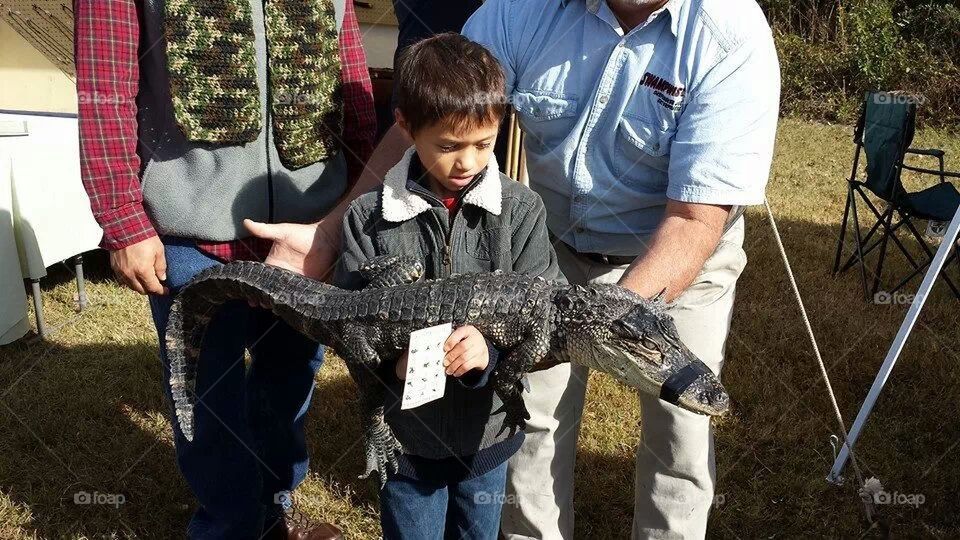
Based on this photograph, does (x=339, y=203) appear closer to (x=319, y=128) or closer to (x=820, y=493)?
(x=319, y=128)

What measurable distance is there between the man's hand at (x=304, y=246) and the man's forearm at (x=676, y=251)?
807mm

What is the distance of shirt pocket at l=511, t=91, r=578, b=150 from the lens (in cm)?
219

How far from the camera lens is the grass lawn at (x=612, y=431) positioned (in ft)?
10.2

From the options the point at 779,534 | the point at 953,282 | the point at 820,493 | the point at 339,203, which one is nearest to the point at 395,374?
the point at 339,203

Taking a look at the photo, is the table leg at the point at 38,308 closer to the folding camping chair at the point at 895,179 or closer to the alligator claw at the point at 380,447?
the alligator claw at the point at 380,447

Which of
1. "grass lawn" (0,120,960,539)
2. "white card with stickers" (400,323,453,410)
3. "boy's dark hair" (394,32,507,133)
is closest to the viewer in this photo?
"white card with stickers" (400,323,453,410)

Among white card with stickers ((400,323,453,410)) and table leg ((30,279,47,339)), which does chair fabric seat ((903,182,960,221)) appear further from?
table leg ((30,279,47,339))

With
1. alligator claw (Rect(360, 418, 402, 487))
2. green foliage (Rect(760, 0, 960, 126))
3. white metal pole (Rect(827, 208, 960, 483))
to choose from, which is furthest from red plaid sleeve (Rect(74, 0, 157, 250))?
green foliage (Rect(760, 0, 960, 126))

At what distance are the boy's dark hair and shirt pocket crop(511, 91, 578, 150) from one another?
14.8 inches

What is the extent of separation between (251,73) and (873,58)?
1191 cm

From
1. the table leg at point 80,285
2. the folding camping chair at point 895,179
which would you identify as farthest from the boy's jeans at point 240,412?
the folding camping chair at point 895,179

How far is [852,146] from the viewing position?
9.56 m

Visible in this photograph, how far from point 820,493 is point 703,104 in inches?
81.0

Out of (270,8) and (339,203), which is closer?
(270,8)
